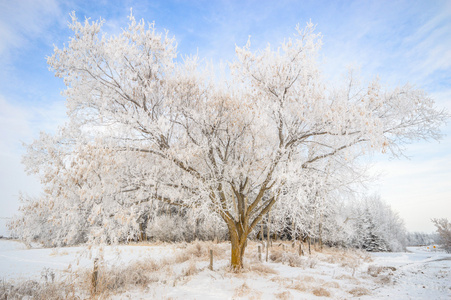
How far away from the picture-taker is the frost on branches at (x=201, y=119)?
714 cm

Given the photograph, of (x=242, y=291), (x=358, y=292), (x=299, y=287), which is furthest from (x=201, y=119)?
(x=358, y=292)

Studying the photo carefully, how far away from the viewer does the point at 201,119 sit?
8555 millimetres

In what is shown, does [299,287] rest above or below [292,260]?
below

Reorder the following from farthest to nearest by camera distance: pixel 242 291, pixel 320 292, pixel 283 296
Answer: pixel 320 292, pixel 242 291, pixel 283 296

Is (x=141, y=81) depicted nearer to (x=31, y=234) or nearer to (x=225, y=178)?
(x=225, y=178)

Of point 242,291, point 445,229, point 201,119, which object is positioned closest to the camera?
point 242,291

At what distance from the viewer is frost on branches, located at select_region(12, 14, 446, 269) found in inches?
281

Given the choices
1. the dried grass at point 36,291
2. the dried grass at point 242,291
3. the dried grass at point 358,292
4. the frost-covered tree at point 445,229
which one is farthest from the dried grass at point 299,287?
the frost-covered tree at point 445,229

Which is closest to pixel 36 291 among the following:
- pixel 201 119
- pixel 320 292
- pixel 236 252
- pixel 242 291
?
pixel 242 291

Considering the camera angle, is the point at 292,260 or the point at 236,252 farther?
the point at 292,260

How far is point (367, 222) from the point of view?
3462 cm

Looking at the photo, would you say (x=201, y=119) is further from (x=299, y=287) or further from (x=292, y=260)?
(x=292, y=260)

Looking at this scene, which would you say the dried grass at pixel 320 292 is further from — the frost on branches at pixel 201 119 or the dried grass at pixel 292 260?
the dried grass at pixel 292 260

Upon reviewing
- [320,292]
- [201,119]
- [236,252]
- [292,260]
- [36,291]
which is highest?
[201,119]
